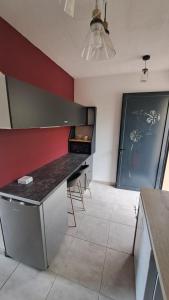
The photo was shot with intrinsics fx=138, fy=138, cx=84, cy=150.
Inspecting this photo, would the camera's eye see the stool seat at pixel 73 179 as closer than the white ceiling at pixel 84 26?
No

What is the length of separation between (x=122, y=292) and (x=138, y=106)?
2.72 m

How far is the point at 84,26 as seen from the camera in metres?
1.42

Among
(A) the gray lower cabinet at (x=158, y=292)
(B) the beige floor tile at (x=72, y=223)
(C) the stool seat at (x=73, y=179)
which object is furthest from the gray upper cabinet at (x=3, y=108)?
(B) the beige floor tile at (x=72, y=223)

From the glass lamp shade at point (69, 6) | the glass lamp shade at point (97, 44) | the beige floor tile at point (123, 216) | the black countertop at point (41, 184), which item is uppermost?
the glass lamp shade at point (69, 6)

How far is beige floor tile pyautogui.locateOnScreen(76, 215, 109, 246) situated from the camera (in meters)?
1.82

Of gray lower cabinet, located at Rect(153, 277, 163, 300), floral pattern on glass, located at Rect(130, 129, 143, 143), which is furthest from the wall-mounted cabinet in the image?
gray lower cabinet, located at Rect(153, 277, 163, 300)

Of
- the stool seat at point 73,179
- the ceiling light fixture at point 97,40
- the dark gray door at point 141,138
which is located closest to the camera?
the ceiling light fixture at point 97,40

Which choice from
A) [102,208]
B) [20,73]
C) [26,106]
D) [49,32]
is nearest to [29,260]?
[102,208]

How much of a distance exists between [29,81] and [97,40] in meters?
1.26

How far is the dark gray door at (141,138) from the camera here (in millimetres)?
2666

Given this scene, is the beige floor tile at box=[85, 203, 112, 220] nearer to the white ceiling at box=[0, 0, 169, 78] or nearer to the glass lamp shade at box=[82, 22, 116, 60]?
the glass lamp shade at box=[82, 22, 116, 60]

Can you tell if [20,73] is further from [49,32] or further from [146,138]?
[146,138]

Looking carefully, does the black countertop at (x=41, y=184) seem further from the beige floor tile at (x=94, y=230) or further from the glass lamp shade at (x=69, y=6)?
the glass lamp shade at (x=69, y=6)

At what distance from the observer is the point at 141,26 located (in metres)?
1.42
